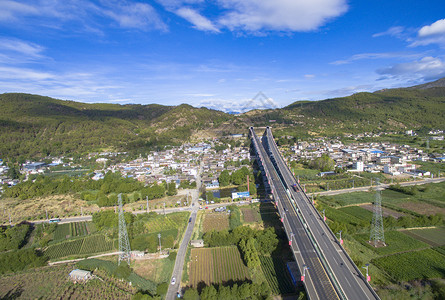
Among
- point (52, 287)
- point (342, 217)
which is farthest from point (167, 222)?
point (342, 217)

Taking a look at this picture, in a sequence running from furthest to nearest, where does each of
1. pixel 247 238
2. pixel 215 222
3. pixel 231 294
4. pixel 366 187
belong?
pixel 366 187
pixel 215 222
pixel 247 238
pixel 231 294

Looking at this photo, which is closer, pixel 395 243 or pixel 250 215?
pixel 395 243

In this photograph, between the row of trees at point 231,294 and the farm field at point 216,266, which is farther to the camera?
the farm field at point 216,266

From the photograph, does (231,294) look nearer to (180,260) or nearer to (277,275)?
(277,275)

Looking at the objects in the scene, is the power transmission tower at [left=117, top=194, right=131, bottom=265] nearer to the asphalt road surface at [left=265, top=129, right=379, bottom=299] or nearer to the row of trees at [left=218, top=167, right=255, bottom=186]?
the asphalt road surface at [left=265, top=129, right=379, bottom=299]

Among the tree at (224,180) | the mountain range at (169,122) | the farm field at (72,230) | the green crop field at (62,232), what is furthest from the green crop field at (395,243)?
the mountain range at (169,122)

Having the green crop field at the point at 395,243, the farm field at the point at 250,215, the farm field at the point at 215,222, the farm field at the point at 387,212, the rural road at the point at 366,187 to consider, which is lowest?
the farm field at the point at 215,222

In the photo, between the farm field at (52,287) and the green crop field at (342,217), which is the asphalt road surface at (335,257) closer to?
the green crop field at (342,217)

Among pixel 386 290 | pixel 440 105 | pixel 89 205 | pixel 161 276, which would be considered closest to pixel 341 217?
pixel 386 290

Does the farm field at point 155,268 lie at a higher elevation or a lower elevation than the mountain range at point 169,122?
lower
